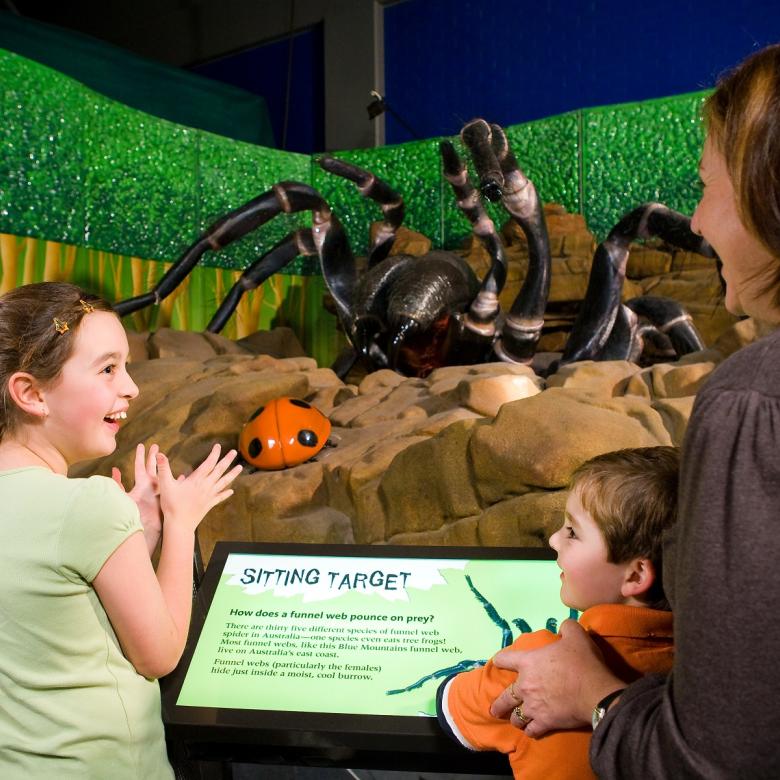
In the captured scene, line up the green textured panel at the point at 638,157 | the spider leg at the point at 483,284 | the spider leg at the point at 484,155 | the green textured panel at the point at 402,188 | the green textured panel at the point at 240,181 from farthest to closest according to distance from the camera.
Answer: the green textured panel at the point at 240,181 < the green textured panel at the point at 402,188 < the green textured panel at the point at 638,157 < the spider leg at the point at 483,284 < the spider leg at the point at 484,155

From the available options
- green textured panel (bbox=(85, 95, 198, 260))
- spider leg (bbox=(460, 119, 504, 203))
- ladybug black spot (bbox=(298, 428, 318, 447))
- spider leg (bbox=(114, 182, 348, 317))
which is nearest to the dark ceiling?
green textured panel (bbox=(85, 95, 198, 260))

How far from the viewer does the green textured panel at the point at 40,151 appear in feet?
19.1

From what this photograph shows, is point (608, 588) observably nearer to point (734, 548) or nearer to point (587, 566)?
point (587, 566)

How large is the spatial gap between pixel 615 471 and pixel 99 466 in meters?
3.29

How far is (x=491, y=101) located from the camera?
715 centimetres

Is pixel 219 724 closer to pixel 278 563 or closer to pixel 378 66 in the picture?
pixel 278 563

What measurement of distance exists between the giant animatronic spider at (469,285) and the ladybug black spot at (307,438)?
4.93 feet

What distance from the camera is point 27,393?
4.64 ft

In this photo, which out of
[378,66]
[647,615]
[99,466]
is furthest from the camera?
[378,66]

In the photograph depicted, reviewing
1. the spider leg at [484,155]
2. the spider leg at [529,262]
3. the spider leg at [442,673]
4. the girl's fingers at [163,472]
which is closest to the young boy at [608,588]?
the spider leg at [442,673]

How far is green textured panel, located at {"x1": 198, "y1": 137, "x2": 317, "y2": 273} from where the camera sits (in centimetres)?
726

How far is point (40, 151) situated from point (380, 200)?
2.26 meters

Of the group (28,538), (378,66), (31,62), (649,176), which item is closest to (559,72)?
(649,176)

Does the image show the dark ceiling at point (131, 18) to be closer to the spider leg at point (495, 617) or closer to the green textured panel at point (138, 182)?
the green textured panel at point (138, 182)
